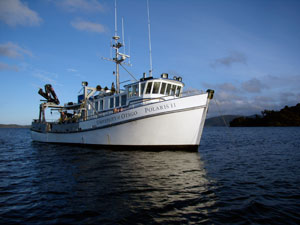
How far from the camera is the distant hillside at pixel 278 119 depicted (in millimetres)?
120500

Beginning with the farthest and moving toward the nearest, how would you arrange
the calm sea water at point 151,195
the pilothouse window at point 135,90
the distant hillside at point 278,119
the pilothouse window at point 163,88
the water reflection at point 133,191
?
the distant hillside at point 278,119, the pilothouse window at point 135,90, the pilothouse window at point 163,88, the water reflection at point 133,191, the calm sea water at point 151,195

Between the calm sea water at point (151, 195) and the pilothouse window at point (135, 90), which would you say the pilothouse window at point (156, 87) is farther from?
the calm sea water at point (151, 195)

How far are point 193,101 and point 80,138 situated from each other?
38.8ft

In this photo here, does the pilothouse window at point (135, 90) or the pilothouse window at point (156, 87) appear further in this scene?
the pilothouse window at point (135, 90)

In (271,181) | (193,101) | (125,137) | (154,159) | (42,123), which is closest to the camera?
(271,181)

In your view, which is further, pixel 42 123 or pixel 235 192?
pixel 42 123

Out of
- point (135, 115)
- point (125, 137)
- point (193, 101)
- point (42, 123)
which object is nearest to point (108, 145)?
point (125, 137)

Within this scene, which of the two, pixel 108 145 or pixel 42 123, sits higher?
pixel 42 123

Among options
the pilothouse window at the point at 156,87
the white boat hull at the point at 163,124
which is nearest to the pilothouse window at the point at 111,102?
the white boat hull at the point at 163,124

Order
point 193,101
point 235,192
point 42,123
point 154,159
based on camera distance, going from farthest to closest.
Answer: point 42,123, point 193,101, point 154,159, point 235,192

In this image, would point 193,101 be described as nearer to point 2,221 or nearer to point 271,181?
point 271,181

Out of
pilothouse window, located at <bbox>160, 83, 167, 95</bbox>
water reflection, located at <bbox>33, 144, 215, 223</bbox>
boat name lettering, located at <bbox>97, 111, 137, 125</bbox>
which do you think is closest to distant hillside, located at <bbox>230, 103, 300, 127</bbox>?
pilothouse window, located at <bbox>160, 83, 167, 95</bbox>

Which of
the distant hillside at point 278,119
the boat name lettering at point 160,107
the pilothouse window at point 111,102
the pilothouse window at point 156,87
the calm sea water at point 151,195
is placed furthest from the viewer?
the distant hillside at point 278,119

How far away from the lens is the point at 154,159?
37.3 feet
